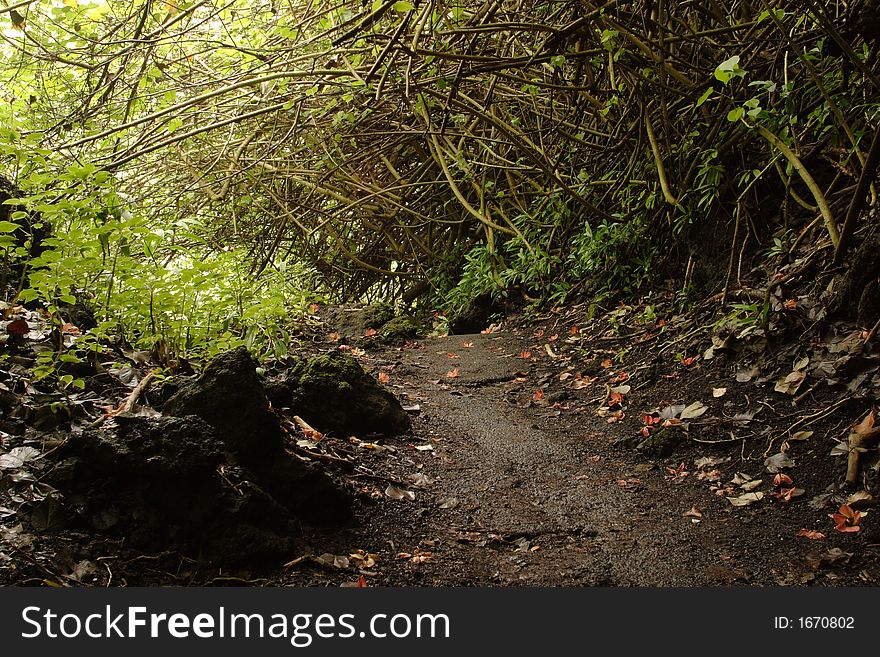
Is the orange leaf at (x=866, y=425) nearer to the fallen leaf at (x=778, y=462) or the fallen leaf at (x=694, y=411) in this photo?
the fallen leaf at (x=778, y=462)

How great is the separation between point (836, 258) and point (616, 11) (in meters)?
2.15

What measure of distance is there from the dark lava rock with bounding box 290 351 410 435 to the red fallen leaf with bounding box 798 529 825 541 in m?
1.97

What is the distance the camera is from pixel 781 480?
116 inches

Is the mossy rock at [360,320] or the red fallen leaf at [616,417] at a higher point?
the mossy rock at [360,320]

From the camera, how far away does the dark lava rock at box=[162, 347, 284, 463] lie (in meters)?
2.65

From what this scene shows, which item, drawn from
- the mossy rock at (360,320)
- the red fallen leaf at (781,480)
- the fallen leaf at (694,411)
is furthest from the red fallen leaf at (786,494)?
the mossy rock at (360,320)

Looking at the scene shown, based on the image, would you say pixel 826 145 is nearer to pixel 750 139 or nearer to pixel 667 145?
pixel 750 139

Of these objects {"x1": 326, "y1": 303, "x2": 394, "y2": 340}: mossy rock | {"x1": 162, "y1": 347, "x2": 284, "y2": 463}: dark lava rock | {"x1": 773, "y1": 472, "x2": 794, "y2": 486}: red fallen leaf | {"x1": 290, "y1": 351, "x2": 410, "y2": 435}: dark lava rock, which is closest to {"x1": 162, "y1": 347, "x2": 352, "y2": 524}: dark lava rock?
{"x1": 162, "y1": 347, "x2": 284, "y2": 463}: dark lava rock

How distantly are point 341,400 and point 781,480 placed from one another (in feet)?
6.70

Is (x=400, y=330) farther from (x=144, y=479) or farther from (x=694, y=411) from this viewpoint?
(x=144, y=479)

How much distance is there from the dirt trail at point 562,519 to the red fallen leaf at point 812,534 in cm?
3

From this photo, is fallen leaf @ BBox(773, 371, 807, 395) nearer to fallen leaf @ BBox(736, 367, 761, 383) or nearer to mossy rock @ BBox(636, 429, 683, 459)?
fallen leaf @ BBox(736, 367, 761, 383)

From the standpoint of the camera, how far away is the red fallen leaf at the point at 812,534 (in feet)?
8.36

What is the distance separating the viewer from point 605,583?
2.34 meters
